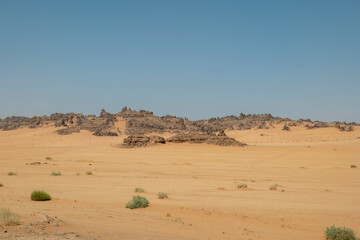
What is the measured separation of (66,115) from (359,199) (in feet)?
261

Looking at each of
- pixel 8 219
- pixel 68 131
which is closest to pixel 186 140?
pixel 68 131

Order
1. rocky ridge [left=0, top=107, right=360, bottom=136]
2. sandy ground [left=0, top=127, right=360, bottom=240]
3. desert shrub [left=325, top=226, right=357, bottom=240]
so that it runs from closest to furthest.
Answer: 1. desert shrub [left=325, top=226, right=357, bottom=240]
2. sandy ground [left=0, top=127, right=360, bottom=240]
3. rocky ridge [left=0, top=107, right=360, bottom=136]

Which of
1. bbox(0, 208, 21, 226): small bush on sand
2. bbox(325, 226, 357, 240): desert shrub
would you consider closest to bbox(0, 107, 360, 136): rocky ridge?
bbox(325, 226, 357, 240): desert shrub

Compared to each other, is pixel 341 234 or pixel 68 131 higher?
pixel 68 131

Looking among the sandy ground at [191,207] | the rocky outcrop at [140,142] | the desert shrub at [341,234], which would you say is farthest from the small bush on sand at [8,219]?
the rocky outcrop at [140,142]

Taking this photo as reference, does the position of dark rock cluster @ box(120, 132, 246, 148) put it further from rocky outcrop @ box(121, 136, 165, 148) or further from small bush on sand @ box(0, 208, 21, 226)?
small bush on sand @ box(0, 208, 21, 226)

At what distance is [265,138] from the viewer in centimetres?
7088

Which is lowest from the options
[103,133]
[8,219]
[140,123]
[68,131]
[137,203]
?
[137,203]

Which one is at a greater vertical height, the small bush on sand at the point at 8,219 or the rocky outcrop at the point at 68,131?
the rocky outcrop at the point at 68,131

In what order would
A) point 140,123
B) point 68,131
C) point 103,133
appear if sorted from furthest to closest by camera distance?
point 140,123 → point 68,131 → point 103,133

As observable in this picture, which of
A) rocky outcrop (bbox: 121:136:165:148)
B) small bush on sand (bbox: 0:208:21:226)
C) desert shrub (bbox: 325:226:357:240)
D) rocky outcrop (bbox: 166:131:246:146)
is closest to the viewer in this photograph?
small bush on sand (bbox: 0:208:21:226)

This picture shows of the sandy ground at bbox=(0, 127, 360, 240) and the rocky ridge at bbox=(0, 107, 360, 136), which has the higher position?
the rocky ridge at bbox=(0, 107, 360, 136)

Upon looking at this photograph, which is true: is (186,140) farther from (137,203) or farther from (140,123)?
(137,203)

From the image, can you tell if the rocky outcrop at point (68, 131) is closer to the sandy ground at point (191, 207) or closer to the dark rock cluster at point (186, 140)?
the dark rock cluster at point (186, 140)
